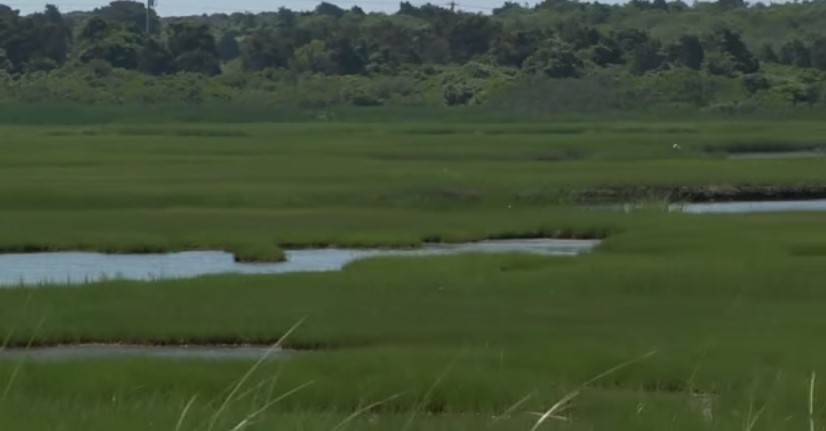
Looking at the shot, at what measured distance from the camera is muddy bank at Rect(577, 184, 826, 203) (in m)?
43.2

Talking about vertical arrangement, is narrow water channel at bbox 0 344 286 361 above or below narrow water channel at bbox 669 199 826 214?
above

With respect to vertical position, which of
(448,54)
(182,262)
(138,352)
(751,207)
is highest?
(138,352)

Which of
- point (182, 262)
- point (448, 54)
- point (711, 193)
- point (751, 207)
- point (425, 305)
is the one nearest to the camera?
point (425, 305)

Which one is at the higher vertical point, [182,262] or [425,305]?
[425,305]

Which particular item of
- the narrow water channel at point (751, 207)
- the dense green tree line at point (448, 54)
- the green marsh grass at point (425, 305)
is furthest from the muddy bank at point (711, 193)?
the dense green tree line at point (448, 54)

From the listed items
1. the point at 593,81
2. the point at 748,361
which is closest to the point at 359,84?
the point at 593,81

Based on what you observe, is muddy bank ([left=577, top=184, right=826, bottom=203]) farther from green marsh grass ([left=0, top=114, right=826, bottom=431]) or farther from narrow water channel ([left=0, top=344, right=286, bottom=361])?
narrow water channel ([left=0, top=344, right=286, bottom=361])

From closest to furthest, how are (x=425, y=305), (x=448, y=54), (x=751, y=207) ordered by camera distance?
(x=425, y=305)
(x=751, y=207)
(x=448, y=54)

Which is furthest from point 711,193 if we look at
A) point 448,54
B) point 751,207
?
point 448,54

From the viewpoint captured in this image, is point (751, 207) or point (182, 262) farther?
point (751, 207)

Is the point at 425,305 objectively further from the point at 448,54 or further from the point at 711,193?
the point at 448,54

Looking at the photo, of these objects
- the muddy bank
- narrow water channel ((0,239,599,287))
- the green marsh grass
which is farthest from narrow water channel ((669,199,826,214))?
narrow water channel ((0,239,599,287))

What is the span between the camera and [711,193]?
44781mm

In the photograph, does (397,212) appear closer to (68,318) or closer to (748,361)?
(68,318)
